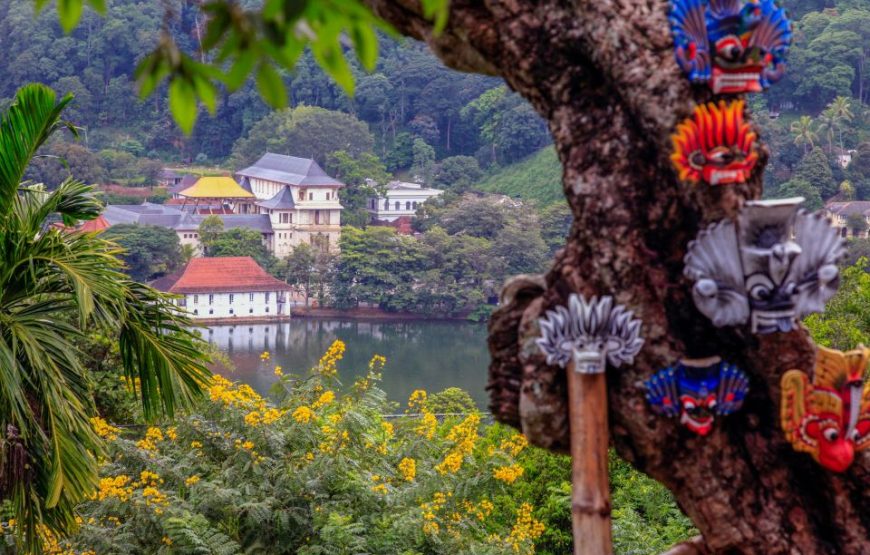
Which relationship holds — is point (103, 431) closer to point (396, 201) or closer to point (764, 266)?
point (764, 266)

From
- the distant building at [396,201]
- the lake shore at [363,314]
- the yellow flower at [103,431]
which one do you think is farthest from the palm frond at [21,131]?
the distant building at [396,201]

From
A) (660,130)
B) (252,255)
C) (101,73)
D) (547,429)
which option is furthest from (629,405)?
(101,73)

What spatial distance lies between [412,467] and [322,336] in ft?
76.4

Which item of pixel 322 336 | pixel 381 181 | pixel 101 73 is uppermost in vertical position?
pixel 101 73

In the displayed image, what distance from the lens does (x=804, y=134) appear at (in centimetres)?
3050

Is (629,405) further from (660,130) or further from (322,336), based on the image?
(322,336)

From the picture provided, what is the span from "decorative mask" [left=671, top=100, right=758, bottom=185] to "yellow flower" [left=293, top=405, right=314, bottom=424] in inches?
105

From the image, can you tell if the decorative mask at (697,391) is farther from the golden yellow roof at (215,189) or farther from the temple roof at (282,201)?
the golden yellow roof at (215,189)

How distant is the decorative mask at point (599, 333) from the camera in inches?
82.8

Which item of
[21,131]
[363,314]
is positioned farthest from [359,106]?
[21,131]

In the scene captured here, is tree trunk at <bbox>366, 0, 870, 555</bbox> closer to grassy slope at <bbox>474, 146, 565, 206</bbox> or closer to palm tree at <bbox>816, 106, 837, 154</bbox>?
grassy slope at <bbox>474, 146, 565, 206</bbox>

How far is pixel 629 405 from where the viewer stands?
2146 mm

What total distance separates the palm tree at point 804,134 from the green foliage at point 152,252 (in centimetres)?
1625

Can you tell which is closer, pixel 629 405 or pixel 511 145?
pixel 629 405
